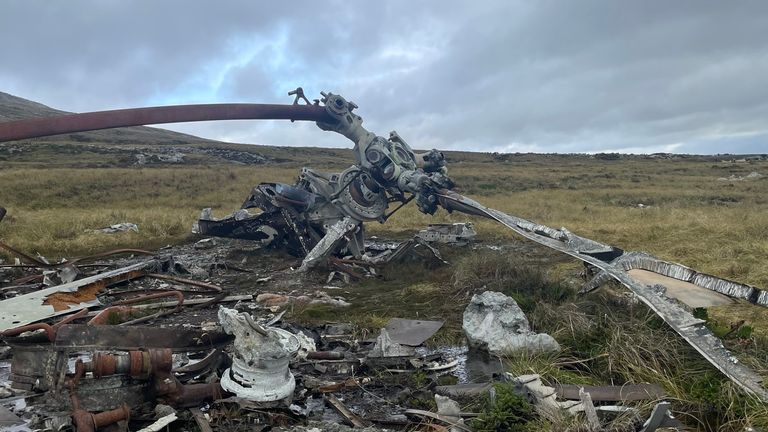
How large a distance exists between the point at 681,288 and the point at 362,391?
4.64m

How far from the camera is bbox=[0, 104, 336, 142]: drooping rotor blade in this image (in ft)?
20.2

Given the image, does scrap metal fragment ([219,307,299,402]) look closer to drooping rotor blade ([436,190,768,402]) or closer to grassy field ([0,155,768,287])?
drooping rotor blade ([436,190,768,402])

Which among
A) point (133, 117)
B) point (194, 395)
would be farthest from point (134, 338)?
point (133, 117)

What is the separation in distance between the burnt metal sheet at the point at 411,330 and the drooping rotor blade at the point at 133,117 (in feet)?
13.3

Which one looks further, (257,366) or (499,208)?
(499,208)

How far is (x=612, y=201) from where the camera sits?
2384 centimetres

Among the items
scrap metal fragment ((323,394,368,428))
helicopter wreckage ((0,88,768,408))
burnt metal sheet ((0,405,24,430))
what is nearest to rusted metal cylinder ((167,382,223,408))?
scrap metal fragment ((323,394,368,428))

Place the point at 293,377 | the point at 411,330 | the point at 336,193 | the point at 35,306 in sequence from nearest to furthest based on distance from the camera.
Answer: the point at 293,377, the point at 411,330, the point at 35,306, the point at 336,193

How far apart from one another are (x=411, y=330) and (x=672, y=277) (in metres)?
2.82

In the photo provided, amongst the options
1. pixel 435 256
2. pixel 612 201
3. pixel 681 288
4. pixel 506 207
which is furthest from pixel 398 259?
pixel 612 201

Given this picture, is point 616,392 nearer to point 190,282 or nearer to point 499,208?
point 190,282

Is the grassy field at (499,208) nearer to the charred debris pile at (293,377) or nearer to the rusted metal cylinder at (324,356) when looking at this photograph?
the charred debris pile at (293,377)

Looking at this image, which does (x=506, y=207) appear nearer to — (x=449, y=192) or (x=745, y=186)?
(x=449, y=192)

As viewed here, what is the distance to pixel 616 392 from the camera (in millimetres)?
4211
